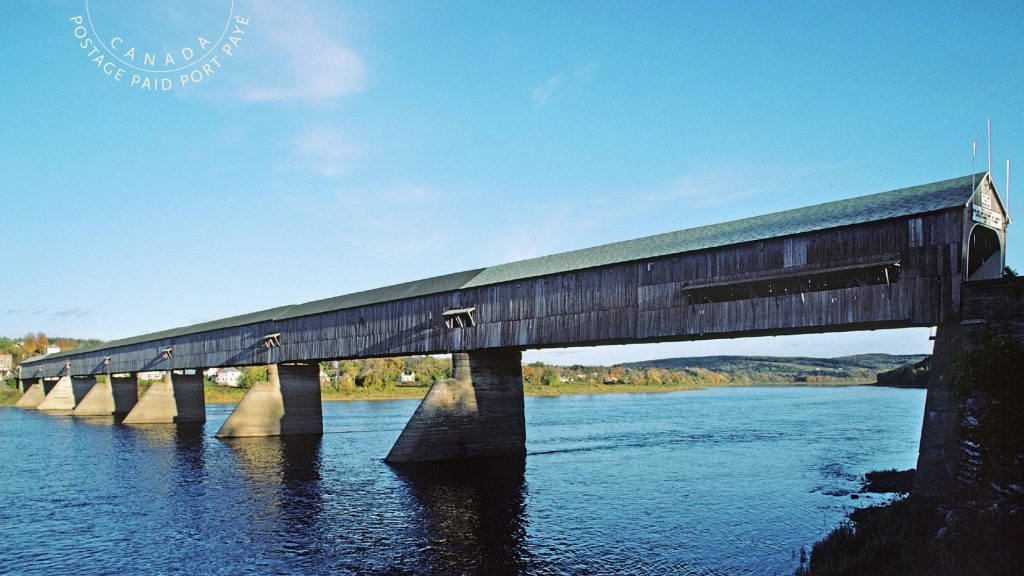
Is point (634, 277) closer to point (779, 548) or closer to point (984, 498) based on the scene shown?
point (779, 548)

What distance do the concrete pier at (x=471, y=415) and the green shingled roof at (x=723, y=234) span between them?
3.53 metres

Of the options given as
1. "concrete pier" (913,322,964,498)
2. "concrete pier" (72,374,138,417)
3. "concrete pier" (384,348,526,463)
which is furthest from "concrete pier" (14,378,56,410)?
"concrete pier" (913,322,964,498)

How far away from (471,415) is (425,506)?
7836mm

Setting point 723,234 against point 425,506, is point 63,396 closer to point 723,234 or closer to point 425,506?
point 425,506

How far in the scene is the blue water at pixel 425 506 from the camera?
16047 mm

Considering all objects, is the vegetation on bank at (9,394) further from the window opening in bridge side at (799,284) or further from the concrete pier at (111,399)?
the window opening in bridge side at (799,284)

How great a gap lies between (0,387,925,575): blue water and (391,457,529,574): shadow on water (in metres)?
0.08

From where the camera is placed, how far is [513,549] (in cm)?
1666

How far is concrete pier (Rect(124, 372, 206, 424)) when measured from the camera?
5559 cm

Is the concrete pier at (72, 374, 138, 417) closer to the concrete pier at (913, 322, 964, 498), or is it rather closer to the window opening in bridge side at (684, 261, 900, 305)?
the window opening in bridge side at (684, 261, 900, 305)

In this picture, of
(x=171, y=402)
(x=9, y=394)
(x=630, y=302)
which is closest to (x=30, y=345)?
(x=9, y=394)

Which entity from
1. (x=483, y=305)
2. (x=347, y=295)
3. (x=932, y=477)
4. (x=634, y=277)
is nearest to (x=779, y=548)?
(x=932, y=477)

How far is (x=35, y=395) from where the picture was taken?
288 feet

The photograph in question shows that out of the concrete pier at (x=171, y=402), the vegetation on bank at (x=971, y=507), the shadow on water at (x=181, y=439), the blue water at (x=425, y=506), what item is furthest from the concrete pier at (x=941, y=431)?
the concrete pier at (x=171, y=402)
